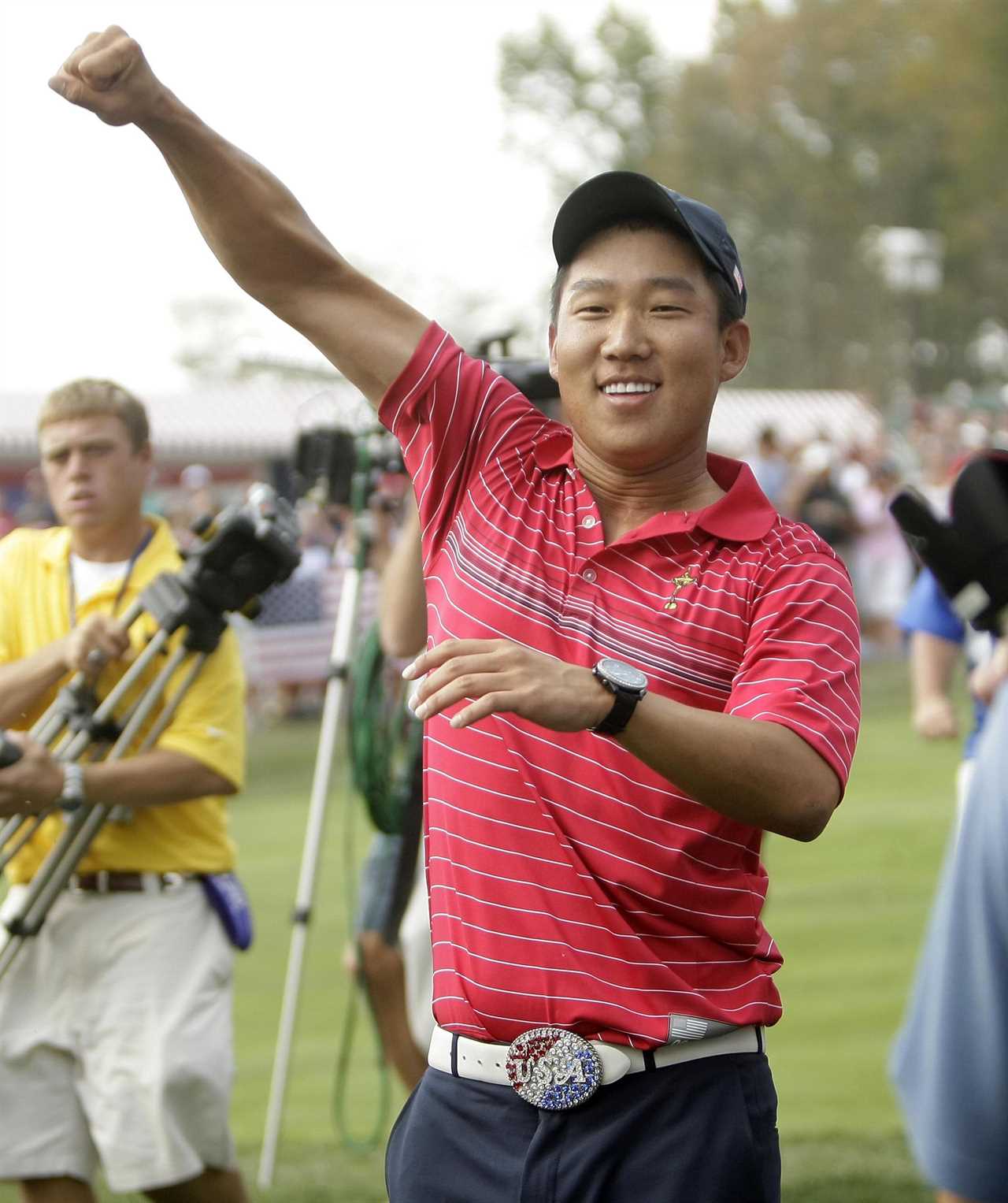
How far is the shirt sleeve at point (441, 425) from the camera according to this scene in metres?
3.19

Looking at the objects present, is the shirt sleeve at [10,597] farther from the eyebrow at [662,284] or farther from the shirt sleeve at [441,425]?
the eyebrow at [662,284]

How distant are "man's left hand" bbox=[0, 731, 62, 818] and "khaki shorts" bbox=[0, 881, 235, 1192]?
1.66 feet

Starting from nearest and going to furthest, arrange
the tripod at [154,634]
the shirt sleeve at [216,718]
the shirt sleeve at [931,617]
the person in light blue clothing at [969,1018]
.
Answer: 1. the person in light blue clothing at [969,1018]
2. the tripod at [154,634]
3. the shirt sleeve at [216,718]
4. the shirt sleeve at [931,617]

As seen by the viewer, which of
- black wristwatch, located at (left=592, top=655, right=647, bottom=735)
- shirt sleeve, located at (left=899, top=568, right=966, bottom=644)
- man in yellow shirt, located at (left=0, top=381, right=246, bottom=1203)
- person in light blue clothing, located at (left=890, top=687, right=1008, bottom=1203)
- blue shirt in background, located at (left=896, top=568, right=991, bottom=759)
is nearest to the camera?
person in light blue clothing, located at (left=890, top=687, right=1008, bottom=1203)

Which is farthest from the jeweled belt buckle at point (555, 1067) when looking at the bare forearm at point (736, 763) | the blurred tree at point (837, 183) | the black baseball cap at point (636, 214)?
the blurred tree at point (837, 183)

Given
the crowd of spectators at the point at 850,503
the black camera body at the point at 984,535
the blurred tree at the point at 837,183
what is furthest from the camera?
the blurred tree at the point at 837,183

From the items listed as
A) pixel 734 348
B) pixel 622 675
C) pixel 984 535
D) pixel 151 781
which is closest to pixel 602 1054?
pixel 622 675

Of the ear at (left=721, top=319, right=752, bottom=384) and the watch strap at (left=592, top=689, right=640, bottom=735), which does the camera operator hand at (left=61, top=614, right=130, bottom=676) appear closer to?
the ear at (left=721, top=319, right=752, bottom=384)

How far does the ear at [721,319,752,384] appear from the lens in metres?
3.20

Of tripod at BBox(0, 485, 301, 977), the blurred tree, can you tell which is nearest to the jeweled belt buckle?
tripod at BBox(0, 485, 301, 977)

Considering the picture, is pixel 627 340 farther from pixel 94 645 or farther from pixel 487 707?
pixel 94 645

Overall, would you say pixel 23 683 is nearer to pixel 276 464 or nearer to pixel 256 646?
pixel 256 646

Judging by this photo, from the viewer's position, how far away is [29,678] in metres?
4.85

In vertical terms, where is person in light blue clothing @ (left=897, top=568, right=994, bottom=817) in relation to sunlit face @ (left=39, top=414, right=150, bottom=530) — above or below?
below
